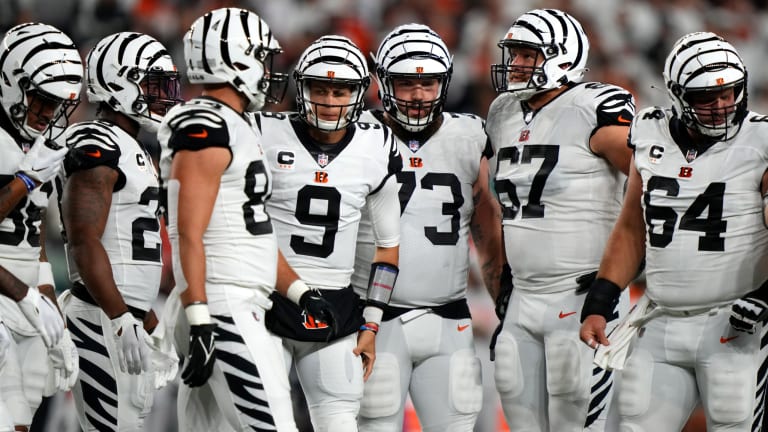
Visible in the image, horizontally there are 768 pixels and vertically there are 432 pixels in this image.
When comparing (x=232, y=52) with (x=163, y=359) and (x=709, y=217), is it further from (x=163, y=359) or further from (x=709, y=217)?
(x=709, y=217)

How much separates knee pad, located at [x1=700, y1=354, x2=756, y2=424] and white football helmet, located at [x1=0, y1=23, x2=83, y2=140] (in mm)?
2776

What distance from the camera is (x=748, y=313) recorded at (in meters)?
4.25

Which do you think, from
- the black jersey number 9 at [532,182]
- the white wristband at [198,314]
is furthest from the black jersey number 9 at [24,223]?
the black jersey number 9 at [532,182]

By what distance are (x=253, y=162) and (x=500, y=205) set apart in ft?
4.92

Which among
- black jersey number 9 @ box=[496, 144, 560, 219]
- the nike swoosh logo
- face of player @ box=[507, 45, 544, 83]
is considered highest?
face of player @ box=[507, 45, 544, 83]

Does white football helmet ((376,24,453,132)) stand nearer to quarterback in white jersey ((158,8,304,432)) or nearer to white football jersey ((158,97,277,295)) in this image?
quarterback in white jersey ((158,8,304,432))

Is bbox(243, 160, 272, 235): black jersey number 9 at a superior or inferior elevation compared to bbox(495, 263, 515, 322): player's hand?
superior

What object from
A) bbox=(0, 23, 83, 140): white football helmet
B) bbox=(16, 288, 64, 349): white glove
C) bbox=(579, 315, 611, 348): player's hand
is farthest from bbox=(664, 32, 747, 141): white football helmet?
bbox=(16, 288, 64, 349): white glove

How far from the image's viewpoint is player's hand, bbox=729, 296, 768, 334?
4.25 m

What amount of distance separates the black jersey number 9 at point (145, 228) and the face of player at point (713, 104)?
2.21m

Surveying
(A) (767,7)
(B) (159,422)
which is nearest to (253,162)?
(B) (159,422)

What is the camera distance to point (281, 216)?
4.62m

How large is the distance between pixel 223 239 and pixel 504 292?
1594mm

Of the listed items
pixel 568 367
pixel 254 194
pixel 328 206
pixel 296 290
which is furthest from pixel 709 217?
pixel 254 194
